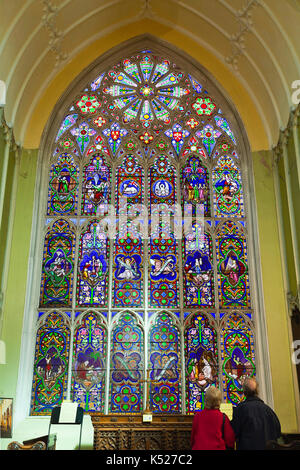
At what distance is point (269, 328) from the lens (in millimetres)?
9430

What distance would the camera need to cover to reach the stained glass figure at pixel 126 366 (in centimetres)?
916

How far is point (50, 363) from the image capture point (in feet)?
30.8

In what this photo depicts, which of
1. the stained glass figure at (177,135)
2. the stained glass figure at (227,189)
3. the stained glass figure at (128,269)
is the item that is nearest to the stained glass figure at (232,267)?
the stained glass figure at (227,189)

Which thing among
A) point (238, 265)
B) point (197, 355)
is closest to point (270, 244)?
point (238, 265)

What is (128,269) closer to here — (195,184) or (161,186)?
(161,186)

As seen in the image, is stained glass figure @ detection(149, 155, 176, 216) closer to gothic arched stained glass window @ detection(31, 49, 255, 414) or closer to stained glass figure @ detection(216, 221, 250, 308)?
gothic arched stained glass window @ detection(31, 49, 255, 414)

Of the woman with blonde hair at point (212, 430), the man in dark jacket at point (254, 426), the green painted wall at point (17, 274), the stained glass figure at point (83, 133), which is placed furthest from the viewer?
the stained glass figure at point (83, 133)

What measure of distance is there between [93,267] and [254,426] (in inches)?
233

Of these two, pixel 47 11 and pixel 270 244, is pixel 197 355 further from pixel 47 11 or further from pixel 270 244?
pixel 47 11

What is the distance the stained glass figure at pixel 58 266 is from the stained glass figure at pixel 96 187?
2.04ft

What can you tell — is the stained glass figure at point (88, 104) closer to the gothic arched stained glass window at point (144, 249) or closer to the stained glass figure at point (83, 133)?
the gothic arched stained glass window at point (144, 249)

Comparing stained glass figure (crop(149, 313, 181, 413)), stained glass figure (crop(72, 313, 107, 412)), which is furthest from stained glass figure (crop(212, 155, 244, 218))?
stained glass figure (crop(72, 313, 107, 412))

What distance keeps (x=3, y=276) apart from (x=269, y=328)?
16.3ft

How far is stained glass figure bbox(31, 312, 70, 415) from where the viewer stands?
30.0ft
